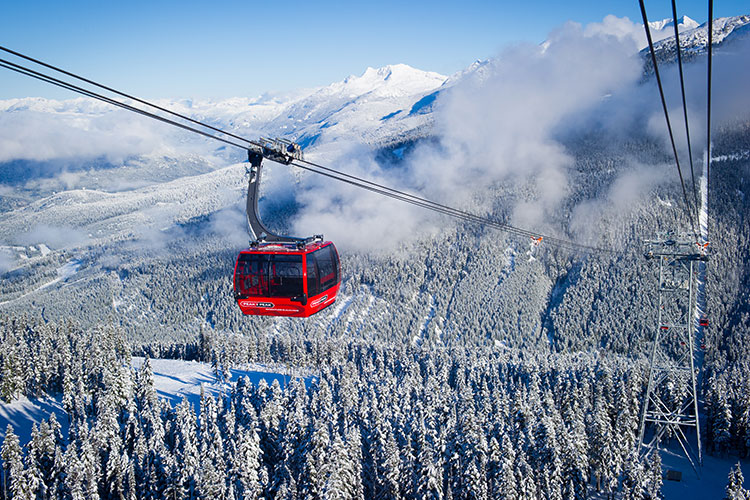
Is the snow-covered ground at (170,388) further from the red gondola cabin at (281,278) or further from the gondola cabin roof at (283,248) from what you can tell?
the gondola cabin roof at (283,248)

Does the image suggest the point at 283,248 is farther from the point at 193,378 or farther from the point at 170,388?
the point at 193,378

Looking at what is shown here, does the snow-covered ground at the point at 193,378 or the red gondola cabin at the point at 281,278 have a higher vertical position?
the red gondola cabin at the point at 281,278

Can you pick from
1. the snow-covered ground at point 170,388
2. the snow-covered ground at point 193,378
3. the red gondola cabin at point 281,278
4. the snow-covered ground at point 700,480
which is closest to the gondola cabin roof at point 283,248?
the red gondola cabin at point 281,278

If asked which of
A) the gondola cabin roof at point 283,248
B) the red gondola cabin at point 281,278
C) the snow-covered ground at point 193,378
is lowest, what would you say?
the snow-covered ground at point 193,378

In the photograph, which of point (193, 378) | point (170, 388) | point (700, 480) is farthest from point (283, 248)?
point (193, 378)

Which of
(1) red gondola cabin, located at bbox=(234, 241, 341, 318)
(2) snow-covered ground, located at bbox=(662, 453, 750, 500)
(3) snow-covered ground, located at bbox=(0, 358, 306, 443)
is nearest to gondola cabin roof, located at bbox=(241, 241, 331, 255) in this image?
(1) red gondola cabin, located at bbox=(234, 241, 341, 318)

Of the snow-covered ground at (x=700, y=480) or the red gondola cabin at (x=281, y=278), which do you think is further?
the snow-covered ground at (x=700, y=480)

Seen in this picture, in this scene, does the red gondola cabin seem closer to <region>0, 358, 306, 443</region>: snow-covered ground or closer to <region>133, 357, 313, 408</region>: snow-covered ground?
<region>0, 358, 306, 443</region>: snow-covered ground

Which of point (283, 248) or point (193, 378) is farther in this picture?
point (193, 378)

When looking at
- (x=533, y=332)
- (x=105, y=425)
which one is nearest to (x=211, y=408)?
(x=105, y=425)
